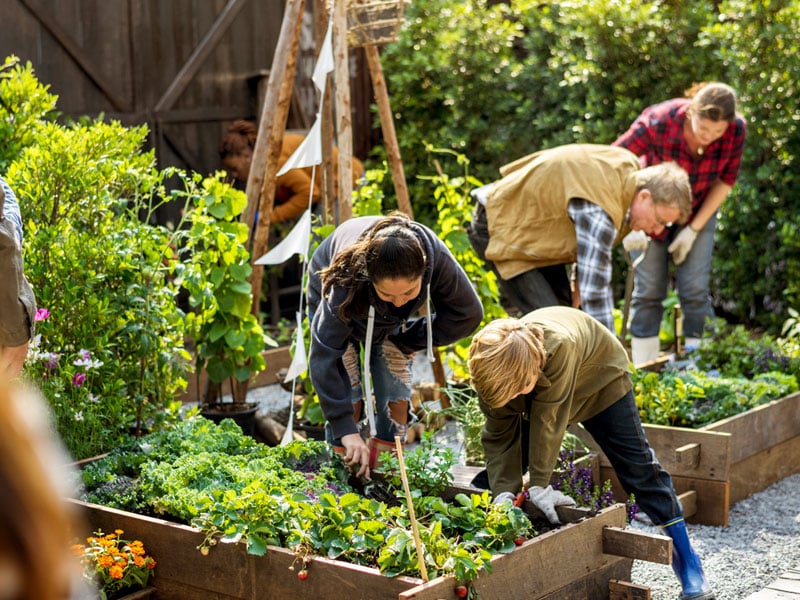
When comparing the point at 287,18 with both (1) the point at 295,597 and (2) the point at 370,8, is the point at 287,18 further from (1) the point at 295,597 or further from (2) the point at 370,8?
(1) the point at 295,597

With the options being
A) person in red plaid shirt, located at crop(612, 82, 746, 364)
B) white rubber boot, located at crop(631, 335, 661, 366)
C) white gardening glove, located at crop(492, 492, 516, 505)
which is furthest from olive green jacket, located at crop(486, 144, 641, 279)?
white gardening glove, located at crop(492, 492, 516, 505)

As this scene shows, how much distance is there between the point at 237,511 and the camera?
302cm

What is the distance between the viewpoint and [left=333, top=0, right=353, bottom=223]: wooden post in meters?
4.72

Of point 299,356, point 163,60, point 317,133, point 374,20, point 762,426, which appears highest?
point 374,20

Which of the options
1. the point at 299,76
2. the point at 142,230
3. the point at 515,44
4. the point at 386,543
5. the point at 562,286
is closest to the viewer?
the point at 386,543

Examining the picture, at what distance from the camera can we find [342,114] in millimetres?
4746

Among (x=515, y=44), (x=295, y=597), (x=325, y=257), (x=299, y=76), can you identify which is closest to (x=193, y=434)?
(x=325, y=257)

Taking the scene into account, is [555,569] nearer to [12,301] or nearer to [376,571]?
[376,571]

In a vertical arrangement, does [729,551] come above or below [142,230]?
below

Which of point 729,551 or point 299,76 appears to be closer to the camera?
point 729,551

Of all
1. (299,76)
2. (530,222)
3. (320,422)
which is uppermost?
(299,76)

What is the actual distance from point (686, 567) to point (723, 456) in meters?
0.94

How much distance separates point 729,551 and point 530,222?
1689 millimetres

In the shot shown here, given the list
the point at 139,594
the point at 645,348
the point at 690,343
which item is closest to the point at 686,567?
the point at 139,594
